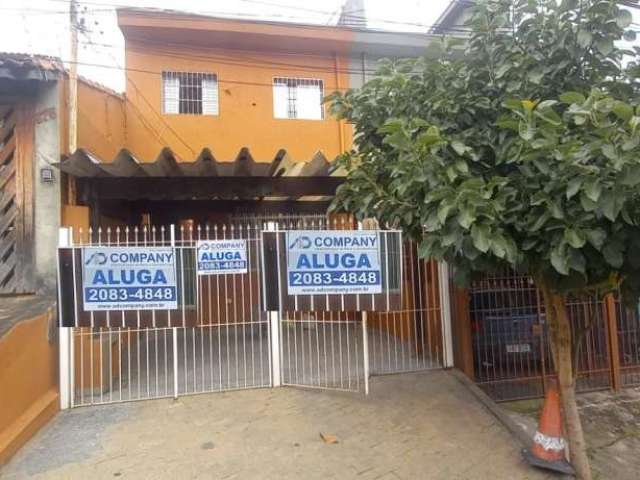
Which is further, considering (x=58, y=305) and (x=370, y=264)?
(x=370, y=264)

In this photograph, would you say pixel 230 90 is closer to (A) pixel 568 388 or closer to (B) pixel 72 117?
(B) pixel 72 117

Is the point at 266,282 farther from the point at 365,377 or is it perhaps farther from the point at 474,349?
the point at 474,349

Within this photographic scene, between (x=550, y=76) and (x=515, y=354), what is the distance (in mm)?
3814

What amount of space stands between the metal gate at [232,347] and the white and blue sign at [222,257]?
7.3 inches

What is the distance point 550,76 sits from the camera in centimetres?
378

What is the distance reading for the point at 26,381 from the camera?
177 inches

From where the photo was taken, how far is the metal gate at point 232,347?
5.13 meters

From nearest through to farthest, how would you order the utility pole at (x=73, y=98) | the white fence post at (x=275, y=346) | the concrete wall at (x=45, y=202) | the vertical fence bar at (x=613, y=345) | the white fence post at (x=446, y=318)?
1. the concrete wall at (x=45, y=202)
2. the white fence post at (x=275, y=346)
3. the utility pole at (x=73, y=98)
4. the white fence post at (x=446, y=318)
5. the vertical fence bar at (x=613, y=345)

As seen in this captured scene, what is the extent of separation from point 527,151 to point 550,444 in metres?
2.79

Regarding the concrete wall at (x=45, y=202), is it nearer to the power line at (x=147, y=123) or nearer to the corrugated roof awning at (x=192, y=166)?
the corrugated roof awning at (x=192, y=166)

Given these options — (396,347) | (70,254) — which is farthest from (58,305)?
(396,347)

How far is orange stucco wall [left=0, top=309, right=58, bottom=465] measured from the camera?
4.09 m

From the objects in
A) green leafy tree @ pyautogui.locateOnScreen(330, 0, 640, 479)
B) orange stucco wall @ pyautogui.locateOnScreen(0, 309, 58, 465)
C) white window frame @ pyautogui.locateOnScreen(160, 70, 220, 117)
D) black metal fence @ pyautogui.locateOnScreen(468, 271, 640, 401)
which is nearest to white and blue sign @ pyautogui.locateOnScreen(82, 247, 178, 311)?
orange stucco wall @ pyautogui.locateOnScreen(0, 309, 58, 465)

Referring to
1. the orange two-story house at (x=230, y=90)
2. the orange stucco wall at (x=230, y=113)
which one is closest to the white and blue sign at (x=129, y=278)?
the orange two-story house at (x=230, y=90)
